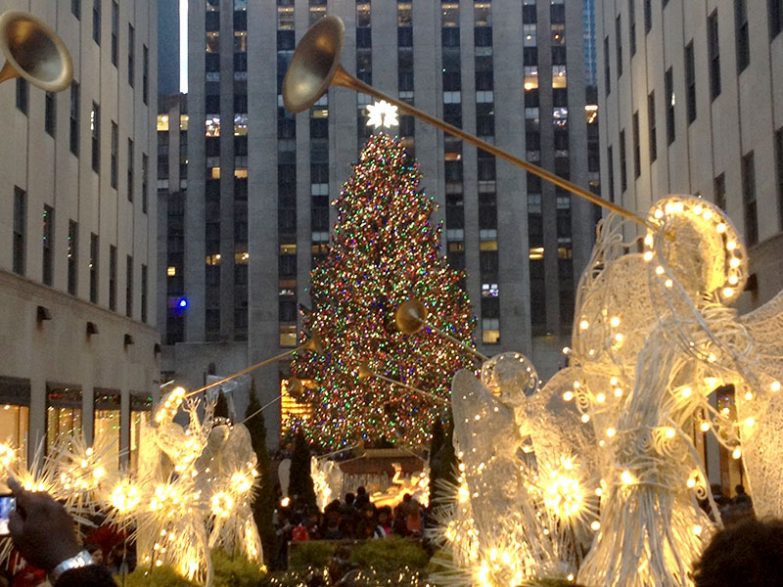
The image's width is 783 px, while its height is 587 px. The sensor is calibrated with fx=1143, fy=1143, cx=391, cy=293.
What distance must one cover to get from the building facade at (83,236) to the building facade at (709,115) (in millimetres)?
12664

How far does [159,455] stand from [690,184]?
15533 mm

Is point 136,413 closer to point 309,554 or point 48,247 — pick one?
point 48,247

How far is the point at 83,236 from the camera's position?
28062 millimetres

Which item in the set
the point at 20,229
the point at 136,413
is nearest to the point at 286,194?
the point at 136,413

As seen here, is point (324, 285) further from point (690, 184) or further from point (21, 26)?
point (21, 26)

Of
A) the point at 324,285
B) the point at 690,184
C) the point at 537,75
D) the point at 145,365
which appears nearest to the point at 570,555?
the point at 690,184

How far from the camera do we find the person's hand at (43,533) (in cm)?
329

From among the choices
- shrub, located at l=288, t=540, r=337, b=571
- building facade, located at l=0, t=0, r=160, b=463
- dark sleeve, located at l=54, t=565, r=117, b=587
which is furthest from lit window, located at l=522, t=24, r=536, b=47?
dark sleeve, located at l=54, t=565, r=117, b=587

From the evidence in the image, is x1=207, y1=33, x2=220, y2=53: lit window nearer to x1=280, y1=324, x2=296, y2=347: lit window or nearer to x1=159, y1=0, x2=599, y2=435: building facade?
x1=159, y1=0, x2=599, y2=435: building facade

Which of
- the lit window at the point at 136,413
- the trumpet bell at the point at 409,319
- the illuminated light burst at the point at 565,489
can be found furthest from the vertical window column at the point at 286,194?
the illuminated light burst at the point at 565,489

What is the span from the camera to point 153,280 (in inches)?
1420

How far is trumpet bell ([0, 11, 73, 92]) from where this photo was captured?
355 inches

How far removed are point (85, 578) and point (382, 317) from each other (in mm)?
33576

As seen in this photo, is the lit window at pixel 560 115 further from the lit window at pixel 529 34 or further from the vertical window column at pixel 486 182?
the vertical window column at pixel 486 182
